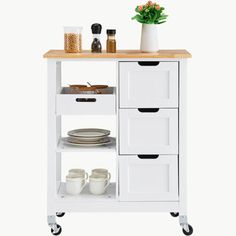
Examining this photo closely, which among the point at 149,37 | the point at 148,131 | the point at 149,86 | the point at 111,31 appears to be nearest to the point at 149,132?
the point at 148,131

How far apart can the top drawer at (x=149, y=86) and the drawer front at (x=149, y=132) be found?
78 mm

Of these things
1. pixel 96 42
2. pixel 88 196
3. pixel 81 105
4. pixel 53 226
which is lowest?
pixel 53 226

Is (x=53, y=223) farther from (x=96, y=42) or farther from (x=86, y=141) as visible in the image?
(x=96, y=42)

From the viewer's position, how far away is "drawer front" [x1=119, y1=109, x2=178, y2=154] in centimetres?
595

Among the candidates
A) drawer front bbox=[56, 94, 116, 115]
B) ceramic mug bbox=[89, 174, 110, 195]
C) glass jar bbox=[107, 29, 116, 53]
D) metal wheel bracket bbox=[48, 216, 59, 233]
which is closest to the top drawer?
drawer front bbox=[56, 94, 116, 115]

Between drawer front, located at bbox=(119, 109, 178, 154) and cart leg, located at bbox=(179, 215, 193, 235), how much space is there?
52 cm

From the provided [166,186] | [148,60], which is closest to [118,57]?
[148,60]

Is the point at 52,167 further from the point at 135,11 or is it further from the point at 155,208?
the point at 135,11

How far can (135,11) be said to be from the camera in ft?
19.8

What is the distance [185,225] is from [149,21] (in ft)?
5.28

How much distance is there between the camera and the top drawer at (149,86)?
5902mm

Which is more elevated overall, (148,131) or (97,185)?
(148,131)

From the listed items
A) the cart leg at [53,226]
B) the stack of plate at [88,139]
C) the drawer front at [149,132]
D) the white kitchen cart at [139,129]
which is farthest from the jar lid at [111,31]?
the cart leg at [53,226]

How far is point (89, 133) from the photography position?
643 cm
